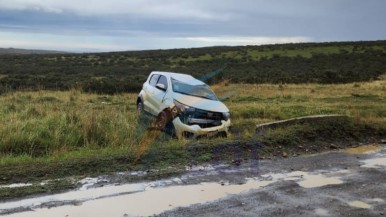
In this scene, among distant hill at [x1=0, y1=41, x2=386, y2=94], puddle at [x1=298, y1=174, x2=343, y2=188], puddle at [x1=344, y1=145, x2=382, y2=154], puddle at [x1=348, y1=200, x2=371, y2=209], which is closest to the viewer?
puddle at [x1=348, y1=200, x2=371, y2=209]

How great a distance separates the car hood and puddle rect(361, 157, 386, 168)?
4120 mm

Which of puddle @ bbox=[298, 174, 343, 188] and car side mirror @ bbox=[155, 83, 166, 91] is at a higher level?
car side mirror @ bbox=[155, 83, 166, 91]

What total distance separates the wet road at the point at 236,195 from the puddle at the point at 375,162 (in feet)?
0.23

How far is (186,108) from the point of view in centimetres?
1075

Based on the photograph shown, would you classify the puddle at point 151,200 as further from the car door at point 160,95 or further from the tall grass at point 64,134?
the car door at point 160,95

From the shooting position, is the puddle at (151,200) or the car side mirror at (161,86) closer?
the puddle at (151,200)

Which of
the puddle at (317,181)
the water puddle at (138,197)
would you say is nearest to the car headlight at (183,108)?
the water puddle at (138,197)

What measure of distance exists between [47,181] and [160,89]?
6484 mm

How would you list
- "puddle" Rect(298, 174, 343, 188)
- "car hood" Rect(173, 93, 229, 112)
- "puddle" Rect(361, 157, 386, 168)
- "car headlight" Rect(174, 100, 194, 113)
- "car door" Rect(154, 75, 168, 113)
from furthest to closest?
"car door" Rect(154, 75, 168, 113) < "car hood" Rect(173, 93, 229, 112) < "car headlight" Rect(174, 100, 194, 113) < "puddle" Rect(361, 157, 386, 168) < "puddle" Rect(298, 174, 343, 188)

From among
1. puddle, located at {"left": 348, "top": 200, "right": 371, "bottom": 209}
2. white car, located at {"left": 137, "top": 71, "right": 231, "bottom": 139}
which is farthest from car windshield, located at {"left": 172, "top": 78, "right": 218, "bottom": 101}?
puddle, located at {"left": 348, "top": 200, "right": 371, "bottom": 209}

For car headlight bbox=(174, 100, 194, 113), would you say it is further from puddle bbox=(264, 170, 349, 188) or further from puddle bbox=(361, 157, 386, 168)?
puddle bbox=(361, 157, 386, 168)

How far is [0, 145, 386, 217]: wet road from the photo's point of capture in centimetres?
514

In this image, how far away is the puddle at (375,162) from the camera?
747 cm

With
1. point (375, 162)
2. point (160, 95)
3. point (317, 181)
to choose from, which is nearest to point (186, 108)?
point (160, 95)
